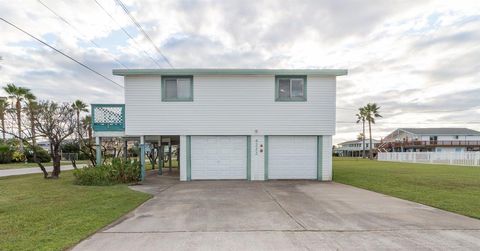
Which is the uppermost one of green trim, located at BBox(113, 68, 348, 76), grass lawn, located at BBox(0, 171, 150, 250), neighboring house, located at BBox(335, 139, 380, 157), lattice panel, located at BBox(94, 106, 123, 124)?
green trim, located at BBox(113, 68, 348, 76)

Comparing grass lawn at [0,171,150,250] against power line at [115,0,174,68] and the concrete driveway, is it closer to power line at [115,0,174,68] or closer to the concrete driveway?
the concrete driveway

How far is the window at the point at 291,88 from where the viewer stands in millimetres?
12852

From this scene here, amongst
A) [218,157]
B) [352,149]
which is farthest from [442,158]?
[352,149]

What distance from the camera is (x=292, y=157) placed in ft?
42.9

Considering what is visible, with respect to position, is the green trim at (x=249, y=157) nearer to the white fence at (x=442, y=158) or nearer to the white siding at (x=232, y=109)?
the white siding at (x=232, y=109)

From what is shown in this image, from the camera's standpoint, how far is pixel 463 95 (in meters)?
40.3

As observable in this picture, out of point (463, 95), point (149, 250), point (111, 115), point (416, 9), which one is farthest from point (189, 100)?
point (463, 95)

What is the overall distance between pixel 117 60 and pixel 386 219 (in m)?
13.7

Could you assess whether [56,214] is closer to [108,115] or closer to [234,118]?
[108,115]

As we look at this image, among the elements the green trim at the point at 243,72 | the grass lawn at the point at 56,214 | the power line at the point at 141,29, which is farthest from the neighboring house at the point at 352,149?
the grass lawn at the point at 56,214

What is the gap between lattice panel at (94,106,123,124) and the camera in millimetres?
12578

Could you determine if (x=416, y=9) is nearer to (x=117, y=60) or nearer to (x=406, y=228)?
(x=406, y=228)

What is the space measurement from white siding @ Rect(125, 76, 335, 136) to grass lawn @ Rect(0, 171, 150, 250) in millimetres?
4148

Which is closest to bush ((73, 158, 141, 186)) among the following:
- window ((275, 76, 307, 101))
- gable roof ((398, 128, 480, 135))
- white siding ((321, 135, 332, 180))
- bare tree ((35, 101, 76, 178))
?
bare tree ((35, 101, 76, 178))
